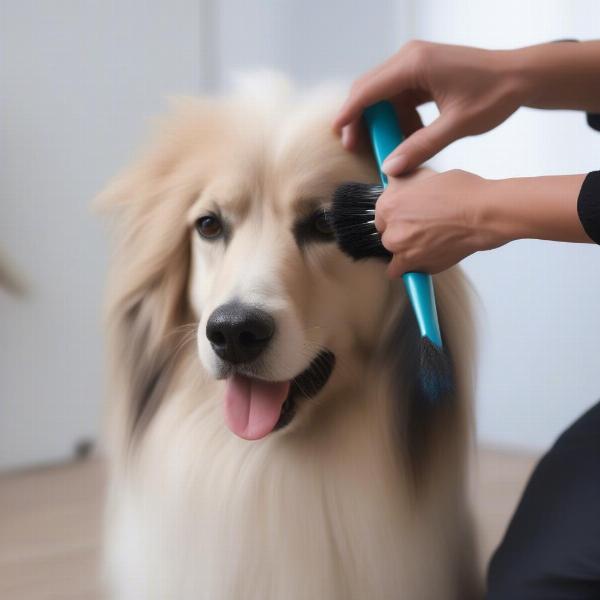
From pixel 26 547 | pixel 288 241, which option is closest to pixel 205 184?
pixel 288 241

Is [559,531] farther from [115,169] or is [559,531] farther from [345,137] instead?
[115,169]

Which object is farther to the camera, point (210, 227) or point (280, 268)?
point (210, 227)

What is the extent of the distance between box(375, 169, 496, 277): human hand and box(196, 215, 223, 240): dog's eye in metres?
0.29

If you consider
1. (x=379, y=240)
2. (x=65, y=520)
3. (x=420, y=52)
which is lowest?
(x=65, y=520)

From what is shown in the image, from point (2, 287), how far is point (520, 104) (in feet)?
5.15

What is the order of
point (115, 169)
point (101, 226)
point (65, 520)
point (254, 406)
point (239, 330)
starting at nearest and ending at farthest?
point (239, 330) < point (254, 406) < point (65, 520) < point (101, 226) < point (115, 169)

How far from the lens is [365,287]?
1.09m

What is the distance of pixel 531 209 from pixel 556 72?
0.31m

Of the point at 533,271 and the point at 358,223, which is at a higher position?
the point at 358,223

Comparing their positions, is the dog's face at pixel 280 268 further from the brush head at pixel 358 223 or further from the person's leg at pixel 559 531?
the person's leg at pixel 559 531

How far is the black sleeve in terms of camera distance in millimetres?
804

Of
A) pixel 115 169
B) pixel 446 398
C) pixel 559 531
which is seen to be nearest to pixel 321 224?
pixel 446 398

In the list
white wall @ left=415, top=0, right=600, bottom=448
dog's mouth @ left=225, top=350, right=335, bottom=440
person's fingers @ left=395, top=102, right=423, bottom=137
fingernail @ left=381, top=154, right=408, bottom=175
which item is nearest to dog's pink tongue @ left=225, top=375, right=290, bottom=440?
dog's mouth @ left=225, top=350, right=335, bottom=440

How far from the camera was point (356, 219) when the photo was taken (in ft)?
3.23
